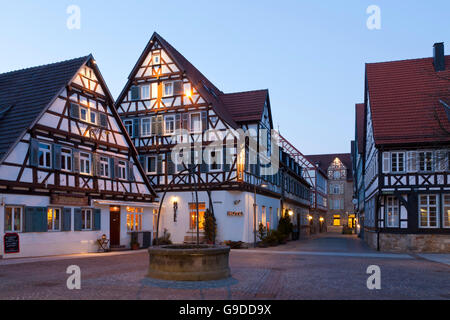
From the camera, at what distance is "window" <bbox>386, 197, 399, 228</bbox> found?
26.9m

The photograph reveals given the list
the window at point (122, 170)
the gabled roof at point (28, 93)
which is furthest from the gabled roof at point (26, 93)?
the window at point (122, 170)

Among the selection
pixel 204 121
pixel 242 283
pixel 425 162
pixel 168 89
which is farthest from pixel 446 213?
pixel 168 89

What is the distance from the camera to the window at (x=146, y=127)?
32.6 meters

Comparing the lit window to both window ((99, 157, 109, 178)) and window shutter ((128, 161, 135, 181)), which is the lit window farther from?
window ((99, 157, 109, 178))

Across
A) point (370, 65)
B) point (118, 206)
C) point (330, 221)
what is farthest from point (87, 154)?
point (330, 221)

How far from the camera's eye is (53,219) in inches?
879

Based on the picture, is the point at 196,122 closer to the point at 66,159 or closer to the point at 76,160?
the point at 76,160

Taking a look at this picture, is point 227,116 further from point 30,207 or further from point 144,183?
point 30,207

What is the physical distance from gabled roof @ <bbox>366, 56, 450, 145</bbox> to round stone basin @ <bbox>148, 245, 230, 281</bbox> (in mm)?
16666

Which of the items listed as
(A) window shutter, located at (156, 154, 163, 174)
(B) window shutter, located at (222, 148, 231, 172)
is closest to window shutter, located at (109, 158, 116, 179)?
(A) window shutter, located at (156, 154, 163, 174)

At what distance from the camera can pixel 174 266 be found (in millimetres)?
12969

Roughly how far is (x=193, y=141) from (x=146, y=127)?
388 cm

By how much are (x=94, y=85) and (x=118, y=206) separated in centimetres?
690

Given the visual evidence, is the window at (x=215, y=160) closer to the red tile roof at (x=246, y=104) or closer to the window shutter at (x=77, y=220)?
the red tile roof at (x=246, y=104)
